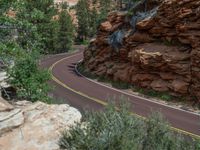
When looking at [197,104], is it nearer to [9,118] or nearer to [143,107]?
[143,107]

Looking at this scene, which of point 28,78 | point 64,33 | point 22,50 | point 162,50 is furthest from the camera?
point 64,33

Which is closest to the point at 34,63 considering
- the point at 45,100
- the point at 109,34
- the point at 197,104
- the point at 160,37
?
the point at 45,100

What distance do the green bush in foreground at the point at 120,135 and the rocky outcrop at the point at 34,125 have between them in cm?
67

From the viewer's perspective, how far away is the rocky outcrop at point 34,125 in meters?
9.59

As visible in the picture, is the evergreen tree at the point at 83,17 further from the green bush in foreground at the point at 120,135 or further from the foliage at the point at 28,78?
the green bush in foreground at the point at 120,135

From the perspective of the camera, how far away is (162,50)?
31234 mm

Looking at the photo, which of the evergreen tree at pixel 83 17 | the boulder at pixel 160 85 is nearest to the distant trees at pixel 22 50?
the boulder at pixel 160 85

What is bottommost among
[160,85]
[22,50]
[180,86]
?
[160,85]

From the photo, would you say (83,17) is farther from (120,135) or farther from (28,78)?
(120,135)

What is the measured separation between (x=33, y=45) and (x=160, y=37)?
1957cm

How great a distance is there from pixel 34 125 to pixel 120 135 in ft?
10.4

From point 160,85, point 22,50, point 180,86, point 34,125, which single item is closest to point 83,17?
point 160,85

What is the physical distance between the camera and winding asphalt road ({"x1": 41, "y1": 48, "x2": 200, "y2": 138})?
22.2 metres

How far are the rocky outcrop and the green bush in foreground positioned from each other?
2.19 feet
